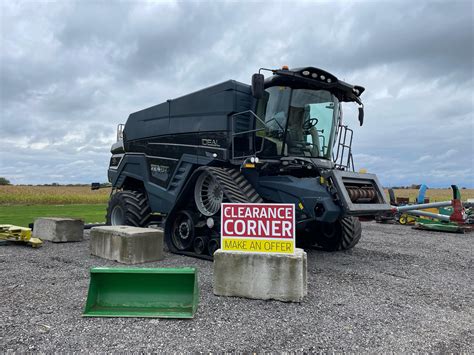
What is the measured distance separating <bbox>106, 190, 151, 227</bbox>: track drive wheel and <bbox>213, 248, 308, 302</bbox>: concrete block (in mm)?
5232

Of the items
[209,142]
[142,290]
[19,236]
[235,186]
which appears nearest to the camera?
[142,290]

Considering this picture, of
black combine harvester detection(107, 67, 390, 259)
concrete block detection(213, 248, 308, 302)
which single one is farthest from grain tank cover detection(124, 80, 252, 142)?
concrete block detection(213, 248, 308, 302)

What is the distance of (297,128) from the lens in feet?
25.6

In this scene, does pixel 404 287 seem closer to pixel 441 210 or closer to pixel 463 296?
pixel 463 296

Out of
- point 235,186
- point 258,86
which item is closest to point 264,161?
point 235,186

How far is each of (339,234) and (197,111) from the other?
4.34 meters

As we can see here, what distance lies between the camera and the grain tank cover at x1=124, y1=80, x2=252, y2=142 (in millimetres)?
8299

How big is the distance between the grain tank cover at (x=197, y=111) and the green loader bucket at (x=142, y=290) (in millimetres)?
4198

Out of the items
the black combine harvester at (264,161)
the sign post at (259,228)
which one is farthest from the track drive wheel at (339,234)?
the sign post at (259,228)

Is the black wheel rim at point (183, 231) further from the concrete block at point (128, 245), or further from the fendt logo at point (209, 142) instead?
the fendt logo at point (209, 142)

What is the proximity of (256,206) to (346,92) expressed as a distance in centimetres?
413

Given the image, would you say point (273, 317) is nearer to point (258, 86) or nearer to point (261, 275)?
point (261, 275)

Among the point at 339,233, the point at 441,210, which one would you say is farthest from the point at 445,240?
the point at 339,233

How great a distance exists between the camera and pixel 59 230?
34.2ft
